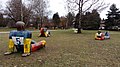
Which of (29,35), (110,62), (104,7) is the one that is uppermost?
(104,7)

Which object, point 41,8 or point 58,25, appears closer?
point 41,8

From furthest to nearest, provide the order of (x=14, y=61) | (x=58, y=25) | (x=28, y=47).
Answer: (x=58, y=25) → (x=28, y=47) → (x=14, y=61)

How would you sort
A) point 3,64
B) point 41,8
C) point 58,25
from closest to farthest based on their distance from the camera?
point 3,64, point 41,8, point 58,25

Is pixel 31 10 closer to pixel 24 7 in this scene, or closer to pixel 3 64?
pixel 24 7

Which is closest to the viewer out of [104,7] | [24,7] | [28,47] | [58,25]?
[28,47]

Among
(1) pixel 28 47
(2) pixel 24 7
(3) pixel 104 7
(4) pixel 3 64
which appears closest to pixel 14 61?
(4) pixel 3 64

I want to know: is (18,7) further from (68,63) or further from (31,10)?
(68,63)

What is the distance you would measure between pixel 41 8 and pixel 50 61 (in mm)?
44550

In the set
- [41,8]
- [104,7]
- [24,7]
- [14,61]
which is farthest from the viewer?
[41,8]

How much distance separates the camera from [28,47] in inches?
281

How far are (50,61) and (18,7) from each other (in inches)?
1696

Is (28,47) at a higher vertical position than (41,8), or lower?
lower

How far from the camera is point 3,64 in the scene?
5801mm

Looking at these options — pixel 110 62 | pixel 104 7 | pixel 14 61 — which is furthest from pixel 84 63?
pixel 104 7
